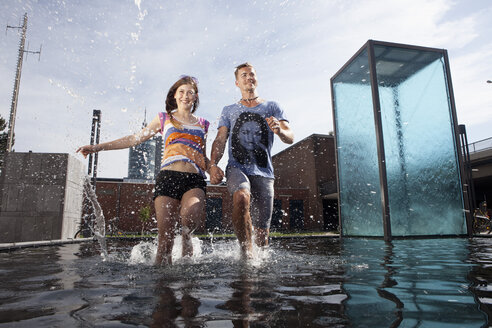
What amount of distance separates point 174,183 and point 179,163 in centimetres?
20

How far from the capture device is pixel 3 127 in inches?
1069

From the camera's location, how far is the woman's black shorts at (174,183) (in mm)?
2955

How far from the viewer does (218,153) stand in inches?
130

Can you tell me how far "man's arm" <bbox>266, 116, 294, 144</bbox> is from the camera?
114 inches

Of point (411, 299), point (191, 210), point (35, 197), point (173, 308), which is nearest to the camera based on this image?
point (173, 308)

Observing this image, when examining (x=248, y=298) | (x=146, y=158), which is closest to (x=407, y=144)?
(x=146, y=158)

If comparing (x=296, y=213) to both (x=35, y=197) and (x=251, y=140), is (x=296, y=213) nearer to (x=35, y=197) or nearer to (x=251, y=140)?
(x=35, y=197)

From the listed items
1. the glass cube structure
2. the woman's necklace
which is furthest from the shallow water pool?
the glass cube structure

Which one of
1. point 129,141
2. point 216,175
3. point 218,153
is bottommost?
point 216,175

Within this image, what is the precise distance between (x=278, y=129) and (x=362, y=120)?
7634mm

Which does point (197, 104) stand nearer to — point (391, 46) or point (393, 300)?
point (393, 300)

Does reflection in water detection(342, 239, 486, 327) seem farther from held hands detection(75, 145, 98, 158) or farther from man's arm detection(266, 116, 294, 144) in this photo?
held hands detection(75, 145, 98, 158)

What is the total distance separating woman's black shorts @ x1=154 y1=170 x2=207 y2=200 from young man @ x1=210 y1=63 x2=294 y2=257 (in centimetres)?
23

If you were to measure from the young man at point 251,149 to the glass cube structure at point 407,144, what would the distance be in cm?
633
